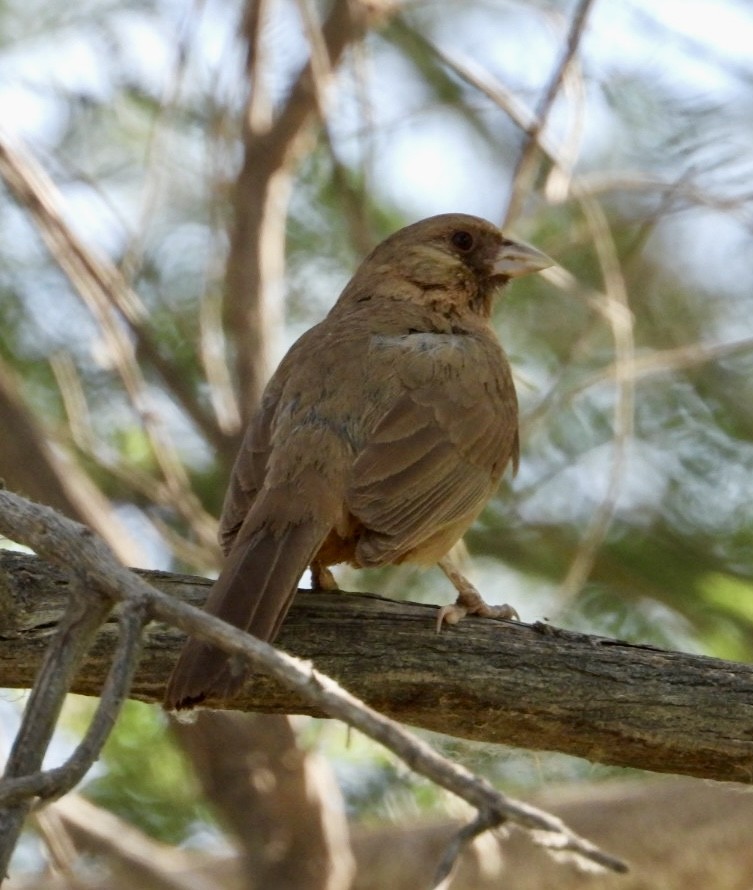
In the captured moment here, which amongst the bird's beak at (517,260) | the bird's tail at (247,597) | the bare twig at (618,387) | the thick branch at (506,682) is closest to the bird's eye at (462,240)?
the bird's beak at (517,260)

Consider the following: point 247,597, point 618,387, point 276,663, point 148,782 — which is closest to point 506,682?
point 247,597

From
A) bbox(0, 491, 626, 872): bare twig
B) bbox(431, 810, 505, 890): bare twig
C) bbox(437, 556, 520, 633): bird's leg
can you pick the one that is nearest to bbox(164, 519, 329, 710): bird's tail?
bbox(437, 556, 520, 633): bird's leg

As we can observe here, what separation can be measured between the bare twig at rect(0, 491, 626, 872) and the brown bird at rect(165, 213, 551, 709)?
74 cm

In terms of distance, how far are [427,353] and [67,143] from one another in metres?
3.28

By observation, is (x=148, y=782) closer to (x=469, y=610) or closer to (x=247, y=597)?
(x=469, y=610)

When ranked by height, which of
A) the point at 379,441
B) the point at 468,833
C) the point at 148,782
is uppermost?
the point at 148,782

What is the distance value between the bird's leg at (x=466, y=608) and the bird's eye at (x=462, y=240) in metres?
1.48

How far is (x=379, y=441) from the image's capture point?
447 centimetres

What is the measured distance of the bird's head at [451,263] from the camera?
5.56 m

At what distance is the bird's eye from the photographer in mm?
5645

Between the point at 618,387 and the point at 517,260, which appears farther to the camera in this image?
the point at 618,387

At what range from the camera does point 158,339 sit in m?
7.40

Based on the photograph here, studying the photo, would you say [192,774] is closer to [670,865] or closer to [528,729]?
[670,865]

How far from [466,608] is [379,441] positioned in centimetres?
60
